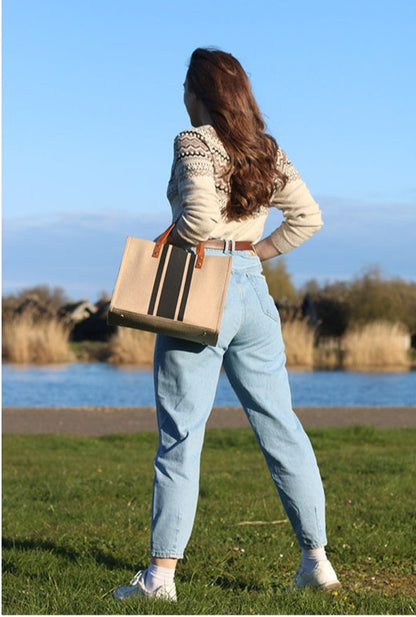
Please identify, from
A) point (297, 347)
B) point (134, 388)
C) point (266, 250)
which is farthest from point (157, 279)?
point (297, 347)

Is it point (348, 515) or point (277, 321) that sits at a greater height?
point (277, 321)

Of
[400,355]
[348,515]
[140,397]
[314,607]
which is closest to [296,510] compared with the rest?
[314,607]

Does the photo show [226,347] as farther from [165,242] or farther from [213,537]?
[213,537]

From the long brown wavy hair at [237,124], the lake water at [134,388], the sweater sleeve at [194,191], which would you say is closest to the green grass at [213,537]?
the sweater sleeve at [194,191]

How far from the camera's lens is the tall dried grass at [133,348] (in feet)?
81.9

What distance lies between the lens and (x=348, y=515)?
5441mm

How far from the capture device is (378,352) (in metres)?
25.0

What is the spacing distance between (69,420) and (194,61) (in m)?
8.95

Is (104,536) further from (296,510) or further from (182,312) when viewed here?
(182,312)

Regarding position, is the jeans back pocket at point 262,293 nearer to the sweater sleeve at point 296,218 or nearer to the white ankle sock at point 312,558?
the sweater sleeve at point 296,218

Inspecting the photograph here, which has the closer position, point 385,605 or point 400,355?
point 385,605

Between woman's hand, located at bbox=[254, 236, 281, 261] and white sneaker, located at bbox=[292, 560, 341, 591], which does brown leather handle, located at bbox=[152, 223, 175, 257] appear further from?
white sneaker, located at bbox=[292, 560, 341, 591]

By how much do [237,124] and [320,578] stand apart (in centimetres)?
186

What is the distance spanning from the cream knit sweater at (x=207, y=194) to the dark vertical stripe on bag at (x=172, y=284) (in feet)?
0.27
